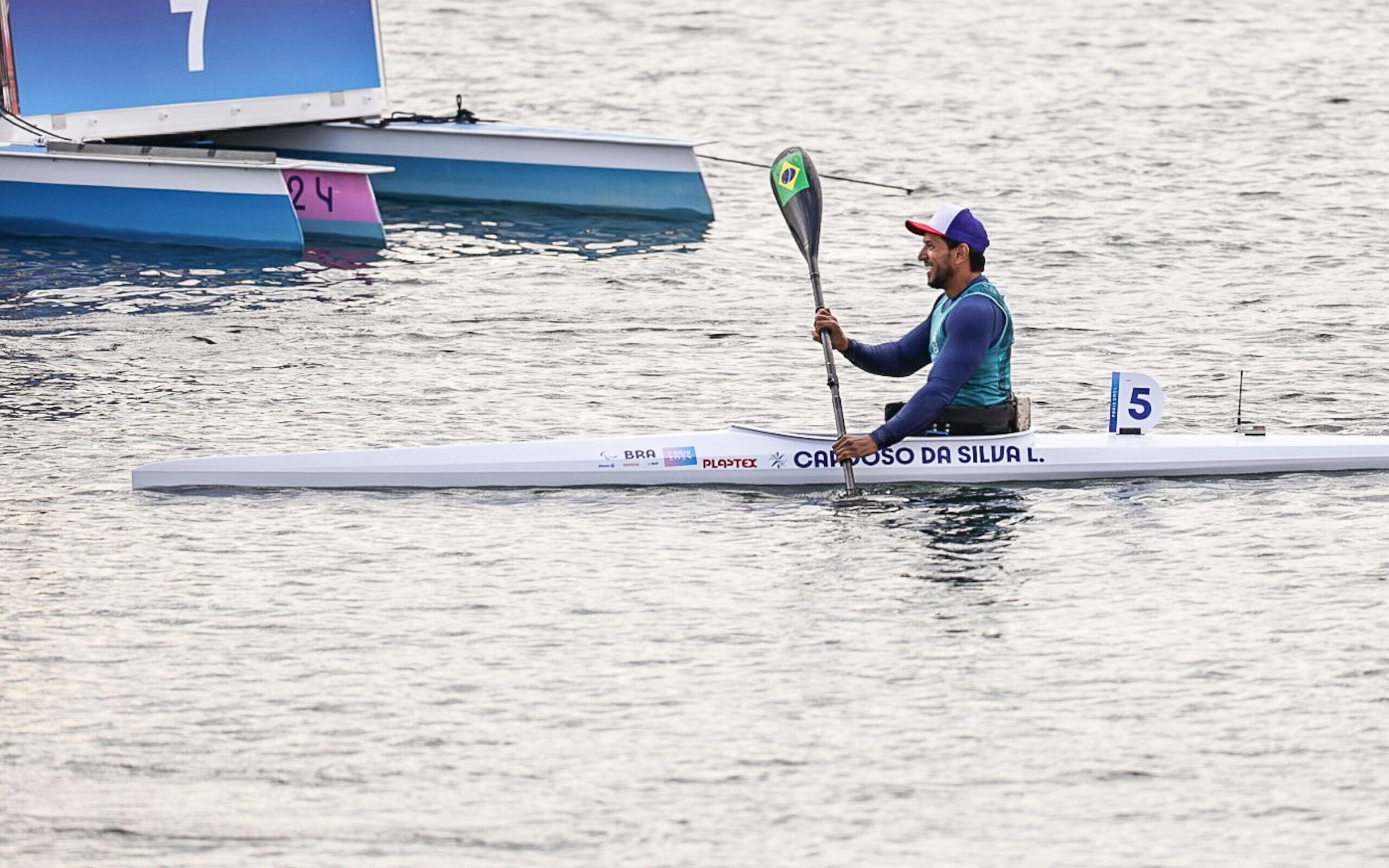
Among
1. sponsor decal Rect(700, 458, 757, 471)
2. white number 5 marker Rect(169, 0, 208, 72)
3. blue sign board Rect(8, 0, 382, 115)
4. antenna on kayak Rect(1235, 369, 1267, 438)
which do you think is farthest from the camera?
white number 5 marker Rect(169, 0, 208, 72)

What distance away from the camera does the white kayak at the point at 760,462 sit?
1246 cm

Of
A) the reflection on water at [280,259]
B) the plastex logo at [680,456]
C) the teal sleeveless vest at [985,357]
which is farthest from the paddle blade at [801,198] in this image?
the reflection on water at [280,259]

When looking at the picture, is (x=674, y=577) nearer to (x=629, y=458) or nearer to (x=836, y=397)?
(x=629, y=458)

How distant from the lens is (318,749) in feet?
29.6

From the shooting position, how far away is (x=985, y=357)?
12109 millimetres

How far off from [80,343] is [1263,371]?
8.72 meters

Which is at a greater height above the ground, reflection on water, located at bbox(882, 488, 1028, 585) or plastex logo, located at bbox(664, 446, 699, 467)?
plastex logo, located at bbox(664, 446, 699, 467)

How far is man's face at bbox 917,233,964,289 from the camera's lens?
12055mm

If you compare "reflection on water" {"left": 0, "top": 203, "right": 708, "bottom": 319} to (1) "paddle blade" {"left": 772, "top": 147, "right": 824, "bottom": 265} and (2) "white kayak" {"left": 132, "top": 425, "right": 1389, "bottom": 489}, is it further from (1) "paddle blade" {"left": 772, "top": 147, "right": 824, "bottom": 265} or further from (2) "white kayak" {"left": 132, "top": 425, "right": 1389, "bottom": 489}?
(1) "paddle blade" {"left": 772, "top": 147, "right": 824, "bottom": 265}

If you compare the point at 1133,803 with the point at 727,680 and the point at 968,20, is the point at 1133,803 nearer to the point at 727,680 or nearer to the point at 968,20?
the point at 727,680

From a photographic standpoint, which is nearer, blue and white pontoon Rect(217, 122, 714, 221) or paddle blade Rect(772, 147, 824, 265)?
paddle blade Rect(772, 147, 824, 265)

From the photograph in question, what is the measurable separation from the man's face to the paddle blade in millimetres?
1440

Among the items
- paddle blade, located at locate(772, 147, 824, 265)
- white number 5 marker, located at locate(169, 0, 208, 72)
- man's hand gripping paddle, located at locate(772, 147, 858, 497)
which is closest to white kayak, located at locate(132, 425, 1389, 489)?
man's hand gripping paddle, located at locate(772, 147, 858, 497)

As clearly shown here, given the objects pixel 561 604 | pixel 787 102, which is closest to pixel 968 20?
pixel 787 102
